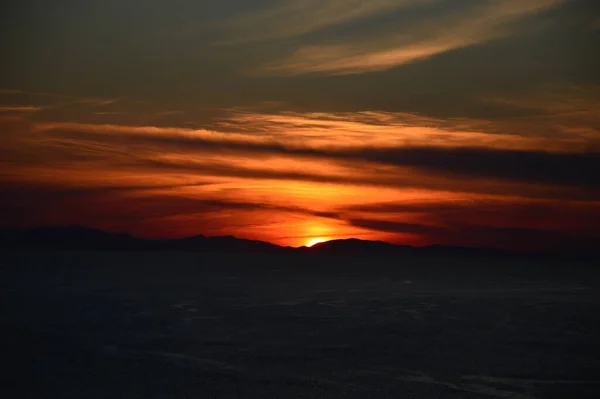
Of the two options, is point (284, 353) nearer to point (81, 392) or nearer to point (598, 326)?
point (81, 392)

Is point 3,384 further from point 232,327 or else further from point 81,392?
point 232,327

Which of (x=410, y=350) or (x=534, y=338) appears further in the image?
(x=534, y=338)

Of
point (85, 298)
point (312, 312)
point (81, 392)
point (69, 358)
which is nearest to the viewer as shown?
point (81, 392)

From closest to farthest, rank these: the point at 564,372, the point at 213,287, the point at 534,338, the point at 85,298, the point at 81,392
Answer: the point at 81,392, the point at 564,372, the point at 534,338, the point at 85,298, the point at 213,287

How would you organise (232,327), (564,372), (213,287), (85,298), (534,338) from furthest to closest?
(213,287), (85,298), (232,327), (534,338), (564,372)

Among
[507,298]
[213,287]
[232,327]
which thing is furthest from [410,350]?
[213,287]

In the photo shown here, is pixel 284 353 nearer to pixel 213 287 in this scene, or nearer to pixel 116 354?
pixel 116 354

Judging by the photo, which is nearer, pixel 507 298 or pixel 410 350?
pixel 410 350

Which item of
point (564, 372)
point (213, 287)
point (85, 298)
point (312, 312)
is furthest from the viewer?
point (213, 287)

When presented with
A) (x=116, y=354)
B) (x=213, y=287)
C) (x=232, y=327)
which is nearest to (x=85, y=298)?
(x=213, y=287)
